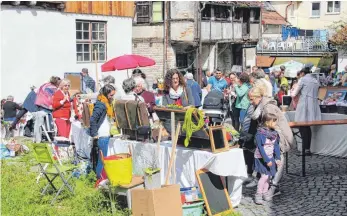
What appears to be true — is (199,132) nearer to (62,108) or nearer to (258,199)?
(258,199)

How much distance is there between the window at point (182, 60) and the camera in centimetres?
3206

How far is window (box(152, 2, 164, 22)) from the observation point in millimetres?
30938

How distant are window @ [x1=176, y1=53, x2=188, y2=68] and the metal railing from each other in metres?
8.17

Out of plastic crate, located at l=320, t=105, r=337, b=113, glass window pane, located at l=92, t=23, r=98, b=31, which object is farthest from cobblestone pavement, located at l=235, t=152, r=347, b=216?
glass window pane, located at l=92, t=23, r=98, b=31

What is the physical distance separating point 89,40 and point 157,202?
1366cm

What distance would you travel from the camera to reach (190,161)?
7.12 meters

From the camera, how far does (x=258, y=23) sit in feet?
124

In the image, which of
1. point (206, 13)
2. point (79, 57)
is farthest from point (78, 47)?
point (206, 13)

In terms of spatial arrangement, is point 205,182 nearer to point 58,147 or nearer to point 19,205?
point 19,205

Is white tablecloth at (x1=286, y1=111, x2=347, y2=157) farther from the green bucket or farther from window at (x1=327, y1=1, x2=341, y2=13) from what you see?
window at (x1=327, y1=1, x2=341, y2=13)

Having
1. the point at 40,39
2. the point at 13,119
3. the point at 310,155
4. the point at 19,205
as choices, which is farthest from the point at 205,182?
the point at 40,39

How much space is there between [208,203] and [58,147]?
15.4 ft

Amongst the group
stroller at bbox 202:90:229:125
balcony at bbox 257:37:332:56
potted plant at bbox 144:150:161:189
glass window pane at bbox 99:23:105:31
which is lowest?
potted plant at bbox 144:150:161:189

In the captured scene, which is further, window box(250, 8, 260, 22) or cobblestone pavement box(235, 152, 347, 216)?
window box(250, 8, 260, 22)
